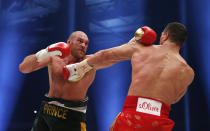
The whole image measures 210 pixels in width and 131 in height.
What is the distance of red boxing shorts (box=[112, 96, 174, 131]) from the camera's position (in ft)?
5.16

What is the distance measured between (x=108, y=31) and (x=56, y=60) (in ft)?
6.27

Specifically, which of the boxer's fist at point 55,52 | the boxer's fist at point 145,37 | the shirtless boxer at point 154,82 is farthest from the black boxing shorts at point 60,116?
the boxer's fist at point 145,37

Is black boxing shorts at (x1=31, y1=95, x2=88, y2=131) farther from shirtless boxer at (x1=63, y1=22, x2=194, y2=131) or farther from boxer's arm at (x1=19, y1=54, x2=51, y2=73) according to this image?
shirtless boxer at (x1=63, y1=22, x2=194, y2=131)

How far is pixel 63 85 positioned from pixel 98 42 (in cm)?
197

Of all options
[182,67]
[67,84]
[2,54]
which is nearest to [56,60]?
[67,84]

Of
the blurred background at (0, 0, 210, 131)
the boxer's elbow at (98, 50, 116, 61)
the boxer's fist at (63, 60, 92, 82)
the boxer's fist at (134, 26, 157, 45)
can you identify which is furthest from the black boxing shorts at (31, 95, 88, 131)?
the blurred background at (0, 0, 210, 131)

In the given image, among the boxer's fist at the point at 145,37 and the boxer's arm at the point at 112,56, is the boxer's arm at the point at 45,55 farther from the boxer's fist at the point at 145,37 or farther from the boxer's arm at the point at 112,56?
the boxer's fist at the point at 145,37

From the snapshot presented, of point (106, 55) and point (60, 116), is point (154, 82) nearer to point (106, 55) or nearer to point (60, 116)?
point (106, 55)

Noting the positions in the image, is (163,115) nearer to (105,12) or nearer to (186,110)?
(186,110)

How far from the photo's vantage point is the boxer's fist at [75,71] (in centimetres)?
216

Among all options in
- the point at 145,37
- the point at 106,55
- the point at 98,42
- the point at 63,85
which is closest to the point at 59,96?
the point at 63,85

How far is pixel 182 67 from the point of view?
175cm

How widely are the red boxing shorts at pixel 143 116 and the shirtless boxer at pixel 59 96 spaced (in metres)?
0.69

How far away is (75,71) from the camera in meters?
2.18
